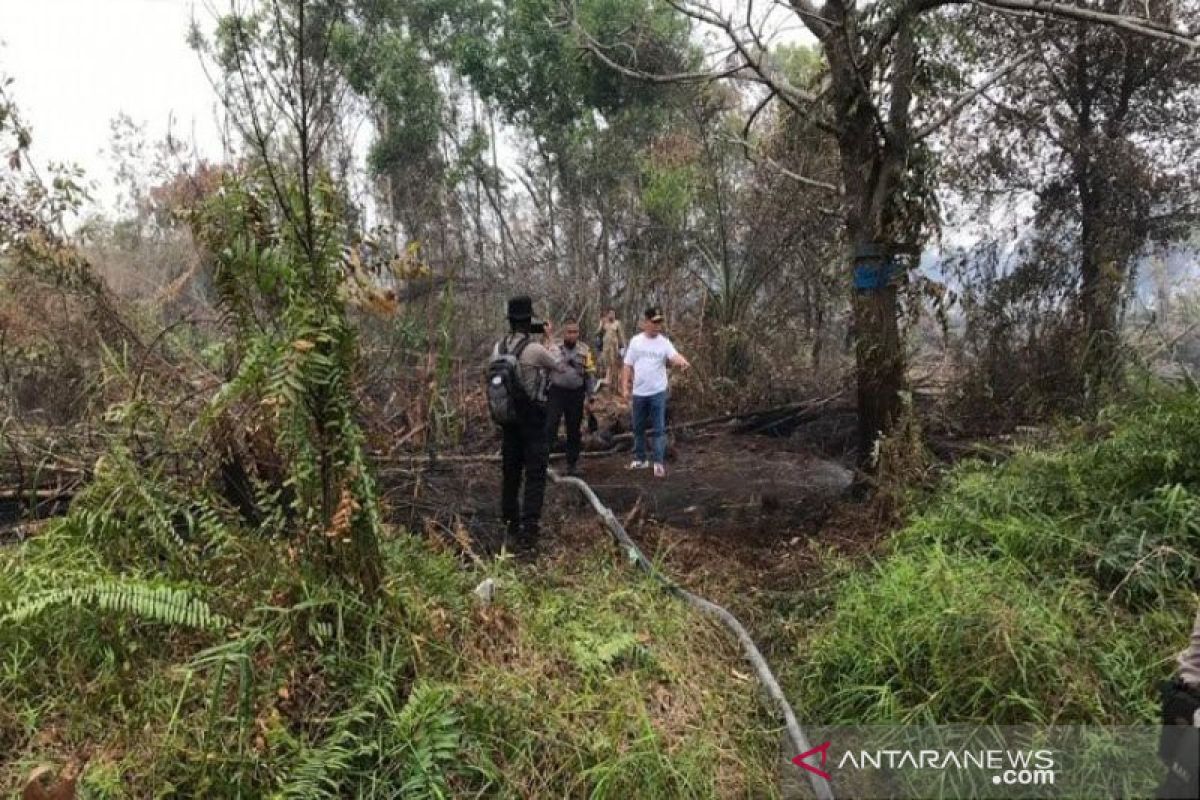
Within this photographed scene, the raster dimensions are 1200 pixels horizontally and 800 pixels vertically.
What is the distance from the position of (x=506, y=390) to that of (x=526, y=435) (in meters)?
0.41

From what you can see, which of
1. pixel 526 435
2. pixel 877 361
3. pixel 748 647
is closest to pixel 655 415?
pixel 877 361

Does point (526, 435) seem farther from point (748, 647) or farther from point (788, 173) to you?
point (788, 173)

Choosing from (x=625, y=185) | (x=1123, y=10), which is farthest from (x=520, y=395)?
(x=625, y=185)

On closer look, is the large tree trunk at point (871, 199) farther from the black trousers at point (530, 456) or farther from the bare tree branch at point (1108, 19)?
the black trousers at point (530, 456)

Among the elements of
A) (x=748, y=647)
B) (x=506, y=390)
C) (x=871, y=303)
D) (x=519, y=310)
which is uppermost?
(x=871, y=303)

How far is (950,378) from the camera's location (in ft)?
31.9

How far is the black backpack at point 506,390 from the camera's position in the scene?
17.2 ft

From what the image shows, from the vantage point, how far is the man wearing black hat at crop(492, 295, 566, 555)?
211 inches

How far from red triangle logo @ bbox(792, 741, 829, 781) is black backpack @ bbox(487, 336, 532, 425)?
2991 millimetres

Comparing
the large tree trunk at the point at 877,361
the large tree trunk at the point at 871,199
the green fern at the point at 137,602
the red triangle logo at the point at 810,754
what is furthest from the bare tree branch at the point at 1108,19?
the green fern at the point at 137,602

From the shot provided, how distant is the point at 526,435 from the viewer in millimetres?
5477

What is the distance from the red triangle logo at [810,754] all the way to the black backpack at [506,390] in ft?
9.81

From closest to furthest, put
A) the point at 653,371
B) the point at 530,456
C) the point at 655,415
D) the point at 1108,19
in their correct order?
the point at 1108,19
the point at 530,456
the point at 653,371
the point at 655,415

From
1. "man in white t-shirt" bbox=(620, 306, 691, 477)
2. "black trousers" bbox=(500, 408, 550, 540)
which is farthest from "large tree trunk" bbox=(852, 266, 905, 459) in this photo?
"black trousers" bbox=(500, 408, 550, 540)
